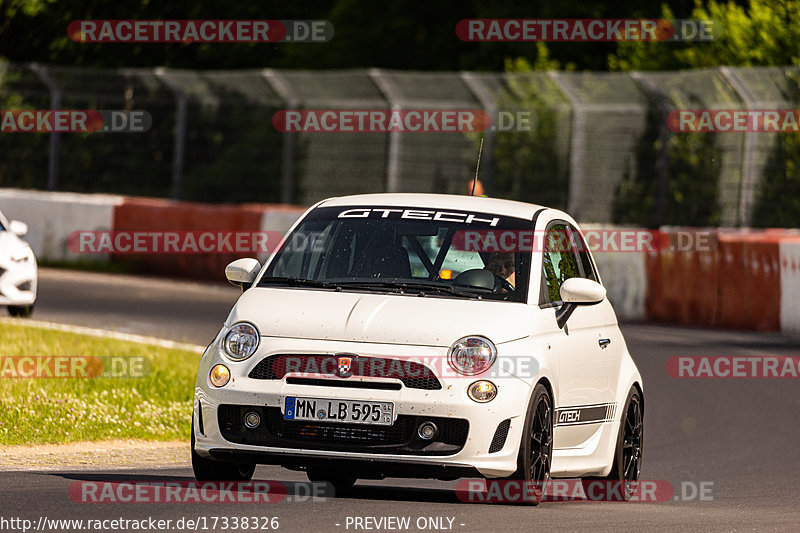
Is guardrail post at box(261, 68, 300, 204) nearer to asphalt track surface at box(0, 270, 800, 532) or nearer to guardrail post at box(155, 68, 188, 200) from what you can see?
guardrail post at box(155, 68, 188, 200)

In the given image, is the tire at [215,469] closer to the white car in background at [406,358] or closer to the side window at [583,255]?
the white car in background at [406,358]

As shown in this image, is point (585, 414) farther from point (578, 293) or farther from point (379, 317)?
point (379, 317)

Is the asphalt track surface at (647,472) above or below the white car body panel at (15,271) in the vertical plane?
below

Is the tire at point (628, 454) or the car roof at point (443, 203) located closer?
the car roof at point (443, 203)

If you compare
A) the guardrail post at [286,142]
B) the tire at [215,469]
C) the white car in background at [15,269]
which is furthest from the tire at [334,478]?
the guardrail post at [286,142]

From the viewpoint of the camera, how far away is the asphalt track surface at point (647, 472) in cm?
856

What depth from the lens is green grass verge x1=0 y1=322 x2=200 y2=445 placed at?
12.0 metres

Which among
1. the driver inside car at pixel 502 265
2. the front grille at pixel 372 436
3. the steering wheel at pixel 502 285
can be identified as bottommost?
the front grille at pixel 372 436

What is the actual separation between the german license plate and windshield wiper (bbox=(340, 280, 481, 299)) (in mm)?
846

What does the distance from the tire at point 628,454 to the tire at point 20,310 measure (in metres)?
10.0

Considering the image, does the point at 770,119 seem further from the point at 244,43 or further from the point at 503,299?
the point at 244,43

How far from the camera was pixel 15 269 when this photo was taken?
1919 centimetres

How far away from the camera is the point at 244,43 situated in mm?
41594

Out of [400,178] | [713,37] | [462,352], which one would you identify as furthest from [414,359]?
[713,37]
